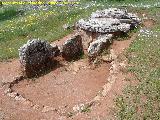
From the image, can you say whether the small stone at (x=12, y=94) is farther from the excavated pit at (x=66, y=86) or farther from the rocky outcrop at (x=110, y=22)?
the rocky outcrop at (x=110, y=22)

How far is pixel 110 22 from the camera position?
3884 cm

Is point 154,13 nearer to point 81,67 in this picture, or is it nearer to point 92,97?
point 81,67

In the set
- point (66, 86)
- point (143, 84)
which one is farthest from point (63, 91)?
point (143, 84)

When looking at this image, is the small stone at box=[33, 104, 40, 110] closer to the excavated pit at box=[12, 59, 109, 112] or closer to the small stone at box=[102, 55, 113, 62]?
the excavated pit at box=[12, 59, 109, 112]

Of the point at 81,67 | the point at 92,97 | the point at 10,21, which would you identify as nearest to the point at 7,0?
the point at 10,21

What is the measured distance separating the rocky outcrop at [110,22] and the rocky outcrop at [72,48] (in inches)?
77.9

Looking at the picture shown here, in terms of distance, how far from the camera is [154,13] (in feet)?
149

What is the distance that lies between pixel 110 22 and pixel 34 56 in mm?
8270

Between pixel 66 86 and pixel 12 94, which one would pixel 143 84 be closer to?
pixel 66 86

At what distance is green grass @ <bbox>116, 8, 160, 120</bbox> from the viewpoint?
83.4ft

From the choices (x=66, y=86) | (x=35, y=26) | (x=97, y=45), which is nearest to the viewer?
(x=66, y=86)

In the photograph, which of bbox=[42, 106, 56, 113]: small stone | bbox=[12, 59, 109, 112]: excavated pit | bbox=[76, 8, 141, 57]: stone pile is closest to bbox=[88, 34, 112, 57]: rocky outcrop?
bbox=[76, 8, 141, 57]: stone pile

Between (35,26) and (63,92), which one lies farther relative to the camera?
(35,26)

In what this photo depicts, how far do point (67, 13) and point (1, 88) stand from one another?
62.6 ft
